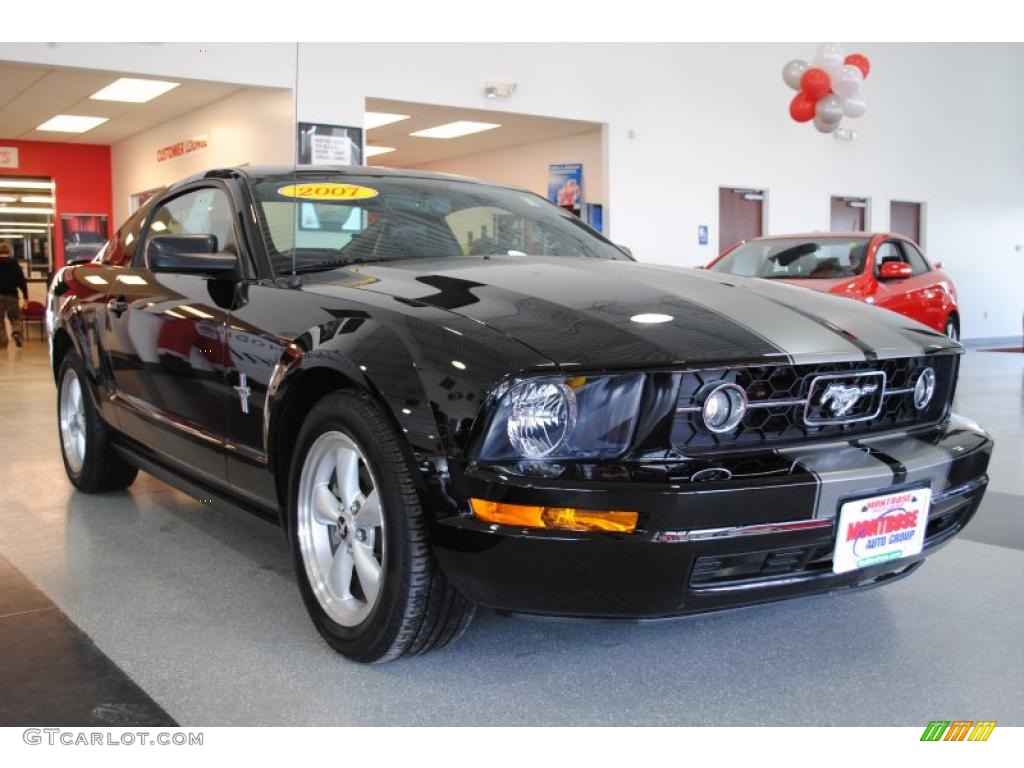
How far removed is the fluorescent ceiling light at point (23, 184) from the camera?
15.1 metres

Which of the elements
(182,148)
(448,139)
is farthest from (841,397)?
(448,139)

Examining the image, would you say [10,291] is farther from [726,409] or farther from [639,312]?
[726,409]

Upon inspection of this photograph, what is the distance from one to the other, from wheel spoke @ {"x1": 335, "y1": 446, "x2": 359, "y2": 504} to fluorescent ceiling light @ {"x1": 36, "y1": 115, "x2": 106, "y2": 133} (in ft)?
39.7

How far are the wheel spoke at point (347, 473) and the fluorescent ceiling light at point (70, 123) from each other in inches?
476

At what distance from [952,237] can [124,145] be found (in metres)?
12.9

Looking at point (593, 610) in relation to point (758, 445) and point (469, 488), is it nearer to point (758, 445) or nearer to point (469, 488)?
point (469, 488)

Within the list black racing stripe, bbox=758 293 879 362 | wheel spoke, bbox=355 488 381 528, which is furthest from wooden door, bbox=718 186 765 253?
wheel spoke, bbox=355 488 381 528

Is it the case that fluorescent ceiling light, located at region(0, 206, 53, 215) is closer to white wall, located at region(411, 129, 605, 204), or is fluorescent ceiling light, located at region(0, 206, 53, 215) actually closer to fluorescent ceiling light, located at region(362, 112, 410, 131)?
white wall, located at region(411, 129, 605, 204)

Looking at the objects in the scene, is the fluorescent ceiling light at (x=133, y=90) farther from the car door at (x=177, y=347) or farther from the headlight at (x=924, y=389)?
the headlight at (x=924, y=389)

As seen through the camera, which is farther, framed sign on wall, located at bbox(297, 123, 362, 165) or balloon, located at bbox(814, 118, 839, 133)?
balloon, located at bbox(814, 118, 839, 133)

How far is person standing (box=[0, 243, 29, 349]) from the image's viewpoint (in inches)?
523

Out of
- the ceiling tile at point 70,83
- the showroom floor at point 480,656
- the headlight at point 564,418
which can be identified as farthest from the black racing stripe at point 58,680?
the ceiling tile at point 70,83

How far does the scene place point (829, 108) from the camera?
1098 centimetres

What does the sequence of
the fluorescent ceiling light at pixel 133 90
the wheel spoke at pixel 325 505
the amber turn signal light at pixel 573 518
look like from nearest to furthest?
the amber turn signal light at pixel 573 518 → the wheel spoke at pixel 325 505 → the fluorescent ceiling light at pixel 133 90
